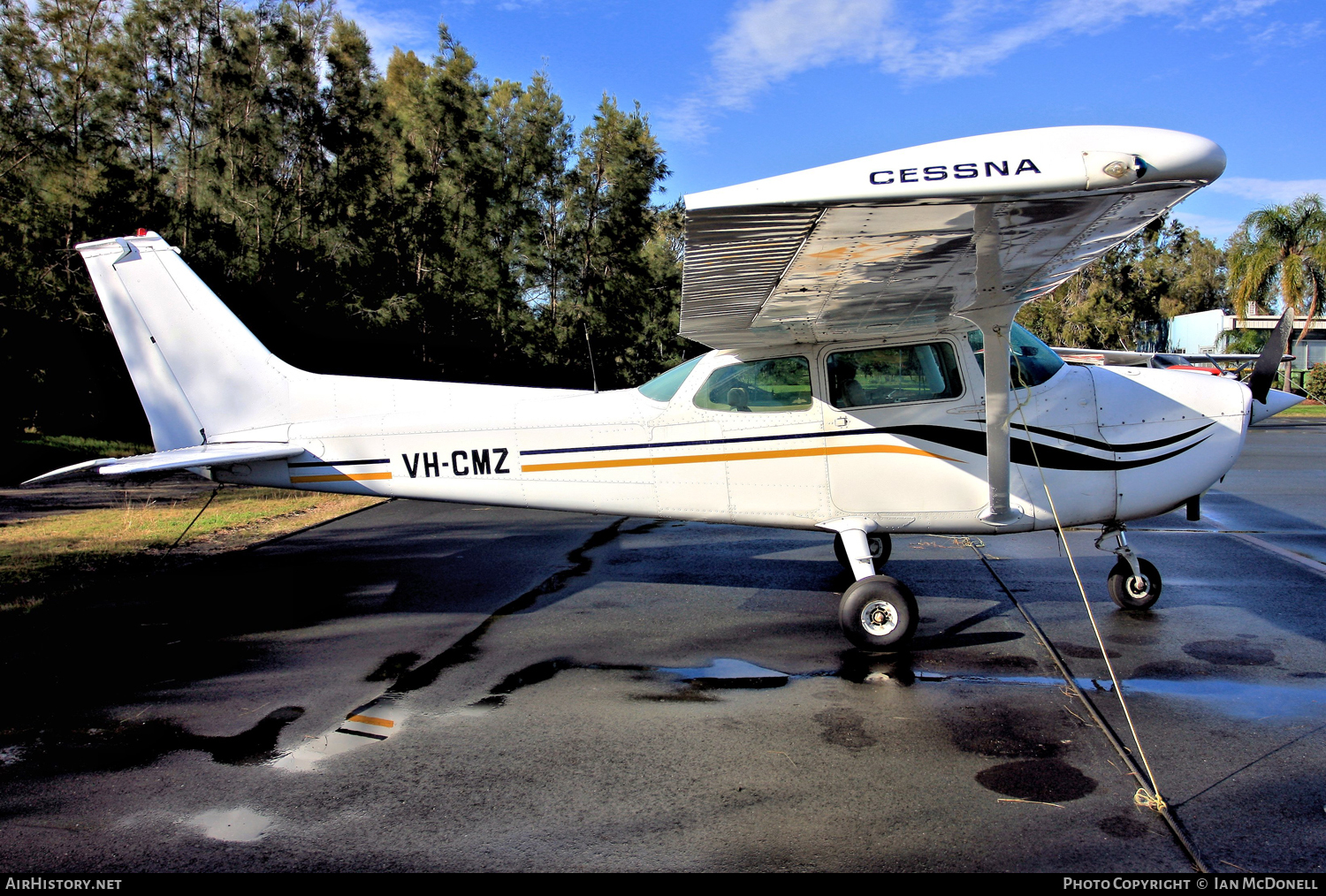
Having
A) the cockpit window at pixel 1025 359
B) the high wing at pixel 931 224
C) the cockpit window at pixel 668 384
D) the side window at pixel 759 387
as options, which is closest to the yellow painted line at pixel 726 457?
the side window at pixel 759 387

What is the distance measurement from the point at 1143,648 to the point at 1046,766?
7.32ft

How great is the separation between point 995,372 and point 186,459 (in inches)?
239

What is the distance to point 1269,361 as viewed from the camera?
20.6 feet

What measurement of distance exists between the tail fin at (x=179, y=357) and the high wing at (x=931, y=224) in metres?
4.10

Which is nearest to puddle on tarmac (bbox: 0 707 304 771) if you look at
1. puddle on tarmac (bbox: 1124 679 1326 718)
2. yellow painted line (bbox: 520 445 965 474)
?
yellow painted line (bbox: 520 445 965 474)

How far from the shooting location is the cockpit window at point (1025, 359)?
6.05 meters

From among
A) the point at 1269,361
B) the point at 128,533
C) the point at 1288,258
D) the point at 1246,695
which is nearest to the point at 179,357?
the point at 128,533

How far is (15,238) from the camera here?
1791 centimetres

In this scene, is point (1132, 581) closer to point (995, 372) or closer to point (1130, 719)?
point (995, 372)

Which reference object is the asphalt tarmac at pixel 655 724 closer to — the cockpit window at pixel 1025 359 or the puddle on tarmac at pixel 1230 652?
the puddle on tarmac at pixel 1230 652

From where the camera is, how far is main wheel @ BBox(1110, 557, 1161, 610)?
638 centimetres

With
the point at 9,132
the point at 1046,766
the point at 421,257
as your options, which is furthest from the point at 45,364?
the point at 1046,766

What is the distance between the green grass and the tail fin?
2031 millimetres
